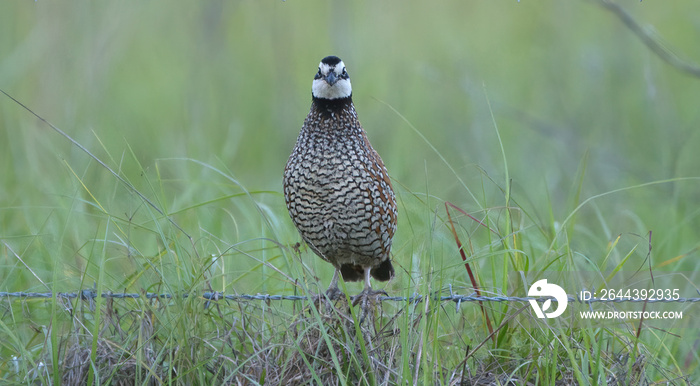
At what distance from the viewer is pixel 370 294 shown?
362 cm

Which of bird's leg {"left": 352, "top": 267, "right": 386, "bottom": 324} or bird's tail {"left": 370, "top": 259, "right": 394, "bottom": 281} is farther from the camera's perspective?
bird's tail {"left": 370, "top": 259, "right": 394, "bottom": 281}

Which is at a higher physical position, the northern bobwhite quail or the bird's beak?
the bird's beak

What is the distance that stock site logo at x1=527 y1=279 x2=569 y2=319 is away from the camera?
10.6 feet

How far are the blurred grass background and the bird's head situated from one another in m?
1.71

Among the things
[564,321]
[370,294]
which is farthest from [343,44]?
[564,321]

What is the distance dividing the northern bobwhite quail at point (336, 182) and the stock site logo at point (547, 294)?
0.70 m

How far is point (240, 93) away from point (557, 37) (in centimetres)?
282

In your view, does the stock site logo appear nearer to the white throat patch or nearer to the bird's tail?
the bird's tail

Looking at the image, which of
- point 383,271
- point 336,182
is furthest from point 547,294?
point 383,271

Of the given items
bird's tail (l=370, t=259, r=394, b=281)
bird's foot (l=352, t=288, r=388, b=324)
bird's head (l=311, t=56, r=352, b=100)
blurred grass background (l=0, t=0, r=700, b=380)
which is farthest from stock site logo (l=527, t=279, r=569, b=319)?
blurred grass background (l=0, t=0, r=700, b=380)

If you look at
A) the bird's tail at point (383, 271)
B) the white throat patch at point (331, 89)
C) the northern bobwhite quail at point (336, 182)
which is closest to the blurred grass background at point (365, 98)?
the bird's tail at point (383, 271)

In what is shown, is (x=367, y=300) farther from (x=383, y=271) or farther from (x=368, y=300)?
(x=383, y=271)

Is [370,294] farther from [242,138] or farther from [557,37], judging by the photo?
[557,37]

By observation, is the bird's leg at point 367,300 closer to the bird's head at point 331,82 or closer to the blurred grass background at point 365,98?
the bird's head at point 331,82
